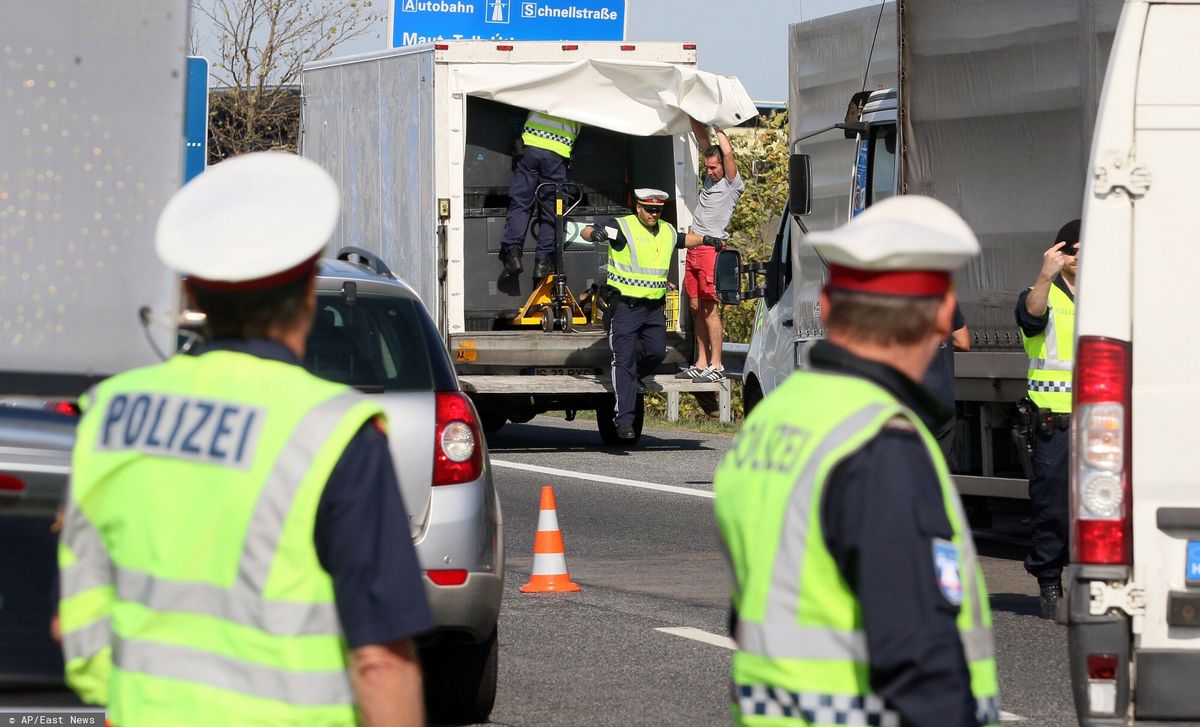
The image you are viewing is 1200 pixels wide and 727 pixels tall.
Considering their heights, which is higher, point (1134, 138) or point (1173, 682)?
point (1134, 138)

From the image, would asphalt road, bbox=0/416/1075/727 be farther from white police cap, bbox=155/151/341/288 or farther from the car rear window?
white police cap, bbox=155/151/341/288

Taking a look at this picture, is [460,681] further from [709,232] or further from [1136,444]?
[709,232]

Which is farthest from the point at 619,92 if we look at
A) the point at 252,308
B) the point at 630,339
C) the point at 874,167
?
the point at 252,308

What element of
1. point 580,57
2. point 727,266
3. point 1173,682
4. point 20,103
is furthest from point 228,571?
point 580,57

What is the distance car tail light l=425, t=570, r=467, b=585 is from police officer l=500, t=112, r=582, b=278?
36.8 feet

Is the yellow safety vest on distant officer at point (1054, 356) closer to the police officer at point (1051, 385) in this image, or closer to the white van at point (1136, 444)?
the police officer at point (1051, 385)

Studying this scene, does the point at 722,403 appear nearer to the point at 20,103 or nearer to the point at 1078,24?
the point at 1078,24

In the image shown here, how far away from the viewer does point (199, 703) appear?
264 centimetres

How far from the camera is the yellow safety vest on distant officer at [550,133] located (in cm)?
1755

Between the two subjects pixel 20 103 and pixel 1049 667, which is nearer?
pixel 20 103

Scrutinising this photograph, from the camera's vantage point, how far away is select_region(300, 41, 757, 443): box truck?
16.8 meters

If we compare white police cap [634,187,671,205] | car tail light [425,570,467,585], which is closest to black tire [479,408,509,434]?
white police cap [634,187,671,205]

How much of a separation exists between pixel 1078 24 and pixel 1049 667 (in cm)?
313

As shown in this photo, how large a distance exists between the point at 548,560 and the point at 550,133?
8.24 metres
